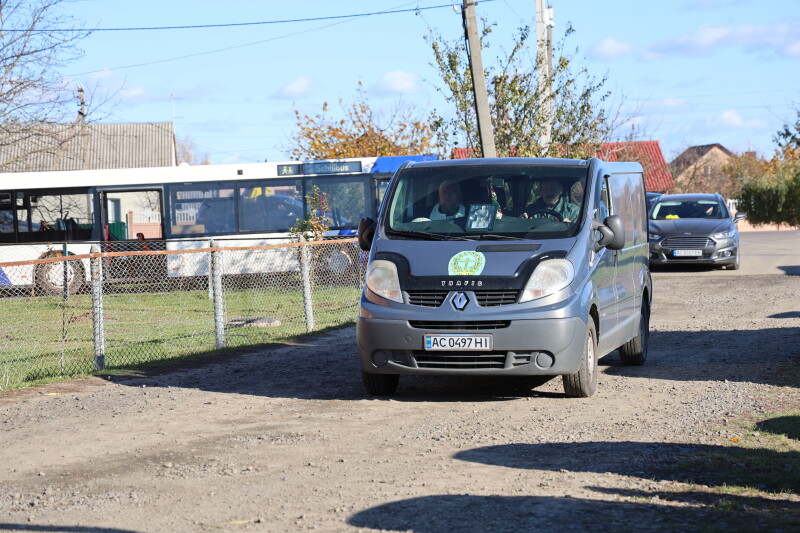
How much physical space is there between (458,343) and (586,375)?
1155 mm

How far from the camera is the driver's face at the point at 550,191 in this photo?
9.51 metres

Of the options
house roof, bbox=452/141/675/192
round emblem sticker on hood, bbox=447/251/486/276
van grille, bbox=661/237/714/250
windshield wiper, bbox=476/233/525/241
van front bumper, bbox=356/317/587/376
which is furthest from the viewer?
house roof, bbox=452/141/675/192

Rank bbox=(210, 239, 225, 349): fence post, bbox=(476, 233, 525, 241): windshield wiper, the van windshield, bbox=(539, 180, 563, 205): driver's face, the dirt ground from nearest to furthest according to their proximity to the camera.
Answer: the dirt ground, bbox=(476, 233, 525, 241): windshield wiper, the van windshield, bbox=(539, 180, 563, 205): driver's face, bbox=(210, 239, 225, 349): fence post

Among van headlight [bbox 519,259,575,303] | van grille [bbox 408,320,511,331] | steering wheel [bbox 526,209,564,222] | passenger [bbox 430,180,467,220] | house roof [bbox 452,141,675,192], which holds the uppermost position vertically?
house roof [bbox 452,141,675,192]

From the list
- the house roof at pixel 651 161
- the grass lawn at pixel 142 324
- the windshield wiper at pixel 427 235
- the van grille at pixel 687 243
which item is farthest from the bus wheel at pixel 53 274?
the house roof at pixel 651 161

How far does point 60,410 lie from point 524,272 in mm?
3888

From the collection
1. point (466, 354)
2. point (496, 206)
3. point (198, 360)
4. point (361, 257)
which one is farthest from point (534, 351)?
point (361, 257)

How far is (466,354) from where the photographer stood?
349 inches

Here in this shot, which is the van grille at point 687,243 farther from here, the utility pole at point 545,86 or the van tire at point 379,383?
the van tire at point 379,383

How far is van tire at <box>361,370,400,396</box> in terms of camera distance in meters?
9.45

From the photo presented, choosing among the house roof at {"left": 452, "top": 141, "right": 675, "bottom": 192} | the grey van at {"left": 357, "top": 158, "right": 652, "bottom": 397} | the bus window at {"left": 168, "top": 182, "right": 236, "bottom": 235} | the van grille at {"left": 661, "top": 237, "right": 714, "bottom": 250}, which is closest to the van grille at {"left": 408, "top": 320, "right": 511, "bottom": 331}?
the grey van at {"left": 357, "top": 158, "right": 652, "bottom": 397}

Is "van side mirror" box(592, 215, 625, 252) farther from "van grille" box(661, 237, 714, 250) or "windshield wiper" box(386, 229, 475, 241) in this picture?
"van grille" box(661, 237, 714, 250)

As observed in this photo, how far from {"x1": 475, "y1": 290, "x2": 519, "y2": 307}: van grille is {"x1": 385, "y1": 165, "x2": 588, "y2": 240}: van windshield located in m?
0.59

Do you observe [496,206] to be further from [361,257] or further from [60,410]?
[361,257]
